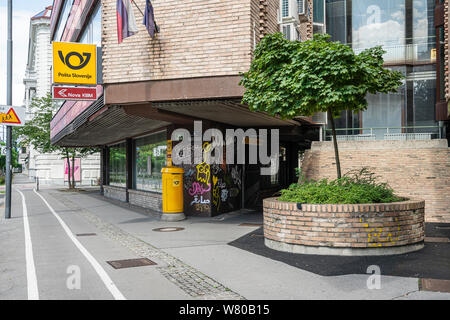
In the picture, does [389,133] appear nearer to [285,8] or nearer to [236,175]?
[236,175]

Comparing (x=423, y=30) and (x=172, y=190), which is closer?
(x=172, y=190)

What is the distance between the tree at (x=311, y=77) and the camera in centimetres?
780

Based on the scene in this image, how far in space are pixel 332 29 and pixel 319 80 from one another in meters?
18.5

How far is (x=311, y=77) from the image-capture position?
7859mm

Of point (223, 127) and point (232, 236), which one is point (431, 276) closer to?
point (232, 236)

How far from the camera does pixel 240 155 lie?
53.1ft

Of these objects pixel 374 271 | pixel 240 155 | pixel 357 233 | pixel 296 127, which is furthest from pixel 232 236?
pixel 296 127

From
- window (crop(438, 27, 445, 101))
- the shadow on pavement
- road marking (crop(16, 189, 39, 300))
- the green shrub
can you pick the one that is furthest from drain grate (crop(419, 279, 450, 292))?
window (crop(438, 27, 445, 101))

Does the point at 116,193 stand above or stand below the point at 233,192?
below

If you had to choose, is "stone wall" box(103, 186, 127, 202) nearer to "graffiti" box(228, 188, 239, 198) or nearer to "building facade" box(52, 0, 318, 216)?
"building facade" box(52, 0, 318, 216)

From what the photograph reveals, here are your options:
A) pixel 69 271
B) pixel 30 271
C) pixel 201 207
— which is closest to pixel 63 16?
pixel 201 207

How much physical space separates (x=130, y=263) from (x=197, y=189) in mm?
6839

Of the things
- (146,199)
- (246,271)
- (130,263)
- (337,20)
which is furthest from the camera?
(337,20)

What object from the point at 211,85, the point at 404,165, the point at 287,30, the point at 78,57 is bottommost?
the point at 404,165
